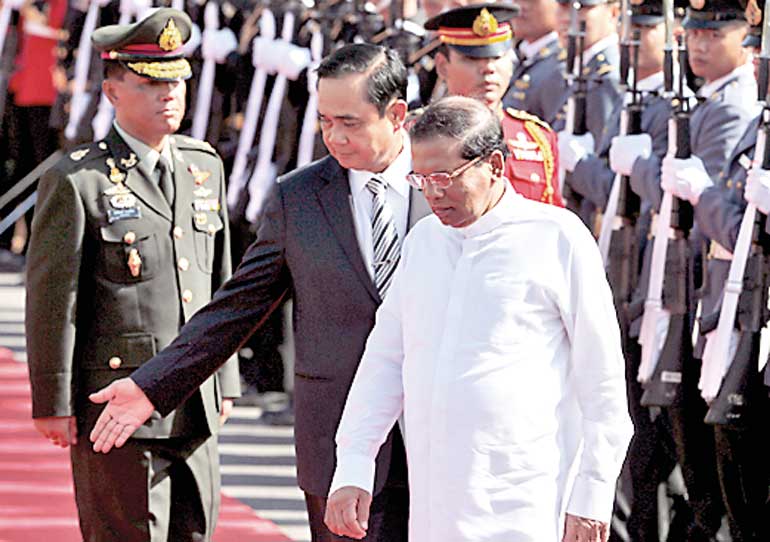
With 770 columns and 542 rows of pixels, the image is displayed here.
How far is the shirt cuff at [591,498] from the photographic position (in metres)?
3.77

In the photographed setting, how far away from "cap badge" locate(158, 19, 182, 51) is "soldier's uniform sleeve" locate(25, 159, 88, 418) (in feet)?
1.46

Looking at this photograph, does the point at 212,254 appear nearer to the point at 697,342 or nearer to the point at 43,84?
the point at 697,342

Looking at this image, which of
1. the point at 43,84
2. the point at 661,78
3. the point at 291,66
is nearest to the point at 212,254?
the point at 661,78

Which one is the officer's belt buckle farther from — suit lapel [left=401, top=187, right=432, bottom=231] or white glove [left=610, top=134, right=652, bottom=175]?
suit lapel [left=401, top=187, right=432, bottom=231]

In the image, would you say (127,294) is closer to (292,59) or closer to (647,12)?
(647,12)

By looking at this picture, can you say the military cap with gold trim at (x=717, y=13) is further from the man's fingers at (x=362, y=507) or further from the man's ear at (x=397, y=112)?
the man's fingers at (x=362, y=507)

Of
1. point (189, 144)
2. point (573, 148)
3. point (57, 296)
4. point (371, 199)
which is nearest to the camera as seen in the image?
point (371, 199)

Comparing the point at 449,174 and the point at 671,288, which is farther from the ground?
the point at 449,174

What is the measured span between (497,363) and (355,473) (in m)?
0.38

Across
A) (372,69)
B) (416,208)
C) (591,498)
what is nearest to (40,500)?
(416,208)

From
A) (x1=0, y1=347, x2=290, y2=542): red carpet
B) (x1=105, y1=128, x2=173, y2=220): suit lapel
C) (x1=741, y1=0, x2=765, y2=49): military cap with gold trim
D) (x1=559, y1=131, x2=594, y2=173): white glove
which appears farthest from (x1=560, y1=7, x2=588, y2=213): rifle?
(x1=105, y1=128, x2=173, y2=220): suit lapel

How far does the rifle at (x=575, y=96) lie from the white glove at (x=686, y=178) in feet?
2.94

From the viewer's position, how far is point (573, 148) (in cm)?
687

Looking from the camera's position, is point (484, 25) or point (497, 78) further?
point (484, 25)
